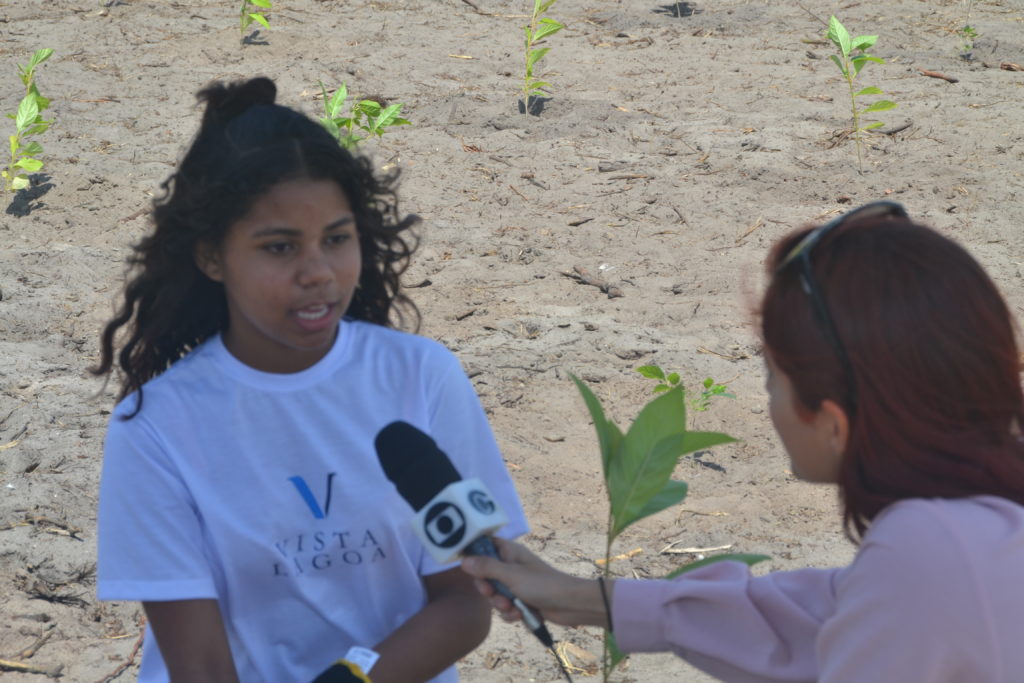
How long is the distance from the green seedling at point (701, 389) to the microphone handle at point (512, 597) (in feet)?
7.45

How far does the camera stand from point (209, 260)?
2.20m

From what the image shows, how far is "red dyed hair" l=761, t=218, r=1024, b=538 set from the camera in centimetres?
154

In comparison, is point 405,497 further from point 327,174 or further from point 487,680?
point 487,680

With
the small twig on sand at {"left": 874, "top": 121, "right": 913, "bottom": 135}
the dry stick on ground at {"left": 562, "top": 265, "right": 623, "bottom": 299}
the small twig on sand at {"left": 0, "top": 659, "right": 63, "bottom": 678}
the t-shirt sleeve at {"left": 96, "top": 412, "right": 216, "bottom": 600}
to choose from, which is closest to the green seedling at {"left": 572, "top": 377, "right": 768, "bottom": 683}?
the t-shirt sleeve at {"left": 96, "top": 412, "right": 216, "bottom": 600}

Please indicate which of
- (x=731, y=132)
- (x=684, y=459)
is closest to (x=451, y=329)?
(x=684, y=459)

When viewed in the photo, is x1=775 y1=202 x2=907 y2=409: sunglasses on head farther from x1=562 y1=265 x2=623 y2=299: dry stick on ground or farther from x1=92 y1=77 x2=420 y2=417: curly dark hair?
x1=562 y1=265 x2=623 y2=299: dry stick on ground

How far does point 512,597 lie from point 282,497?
488mm

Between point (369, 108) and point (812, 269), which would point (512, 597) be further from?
point (369, 108)

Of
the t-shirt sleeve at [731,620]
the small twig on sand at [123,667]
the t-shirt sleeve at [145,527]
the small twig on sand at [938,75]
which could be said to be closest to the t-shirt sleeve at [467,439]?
the t-shirt sleeve at [731,620]

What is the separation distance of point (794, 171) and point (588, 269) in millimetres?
1467

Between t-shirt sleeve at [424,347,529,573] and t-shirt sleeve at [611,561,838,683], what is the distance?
1.03ft

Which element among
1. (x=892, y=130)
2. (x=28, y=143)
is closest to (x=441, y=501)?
(x=28, y=143)

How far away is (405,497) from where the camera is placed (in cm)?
187

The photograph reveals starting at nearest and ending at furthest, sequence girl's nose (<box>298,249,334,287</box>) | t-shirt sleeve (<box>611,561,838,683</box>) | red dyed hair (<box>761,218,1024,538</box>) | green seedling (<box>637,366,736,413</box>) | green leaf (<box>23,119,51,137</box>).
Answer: red dyed hair (<box>761,218,1024,538</box>) → t-shirt sleeve (<box>611,561,838,683</box>) → girl's nose (<box>298,249,334,287</box>) → green seedling (<box>637,366,736,413</box>) → green leaf (<box>23,119,51,137</box>)
